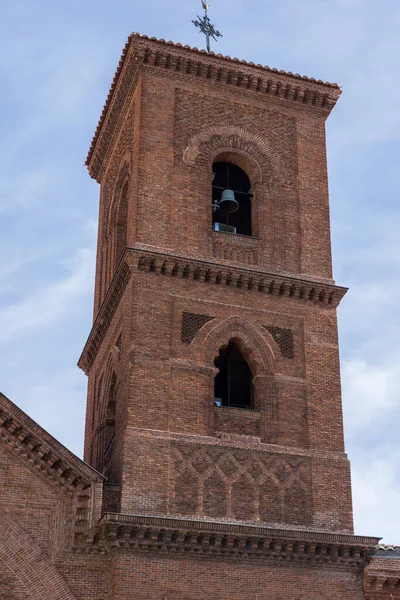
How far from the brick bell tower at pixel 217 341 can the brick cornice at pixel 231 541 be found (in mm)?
34

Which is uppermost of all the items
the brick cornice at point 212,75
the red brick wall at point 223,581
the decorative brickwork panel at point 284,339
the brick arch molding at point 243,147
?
the brick cornice at point 212,75

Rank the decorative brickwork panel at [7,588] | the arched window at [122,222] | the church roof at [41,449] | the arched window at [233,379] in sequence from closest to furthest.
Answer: the decorative brickwork panel at [7,588] < the church roof at [41,449] < the arched window at [233,379] < the arched window at [122,222]

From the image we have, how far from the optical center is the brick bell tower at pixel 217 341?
22.0 m

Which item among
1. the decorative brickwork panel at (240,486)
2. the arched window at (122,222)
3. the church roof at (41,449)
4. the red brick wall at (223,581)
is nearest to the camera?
the red brick wall at (223,581)

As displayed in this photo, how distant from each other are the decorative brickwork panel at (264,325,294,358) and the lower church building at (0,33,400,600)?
50mm

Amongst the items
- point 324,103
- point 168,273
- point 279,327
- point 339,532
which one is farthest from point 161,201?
point 339,532

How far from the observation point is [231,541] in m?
21.8

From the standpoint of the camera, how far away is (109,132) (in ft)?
99.9

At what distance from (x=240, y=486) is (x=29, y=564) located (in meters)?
4.59

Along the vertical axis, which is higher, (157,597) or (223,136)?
(223,136)

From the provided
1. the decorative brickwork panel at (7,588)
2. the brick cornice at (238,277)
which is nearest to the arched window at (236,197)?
the brick cornice at (238,277)

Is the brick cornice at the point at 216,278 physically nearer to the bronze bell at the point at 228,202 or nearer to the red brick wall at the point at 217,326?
the red brick wall at the point at 217,326

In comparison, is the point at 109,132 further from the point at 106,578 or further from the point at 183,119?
the point at 106,578

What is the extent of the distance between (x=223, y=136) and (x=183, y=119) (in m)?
1.09
